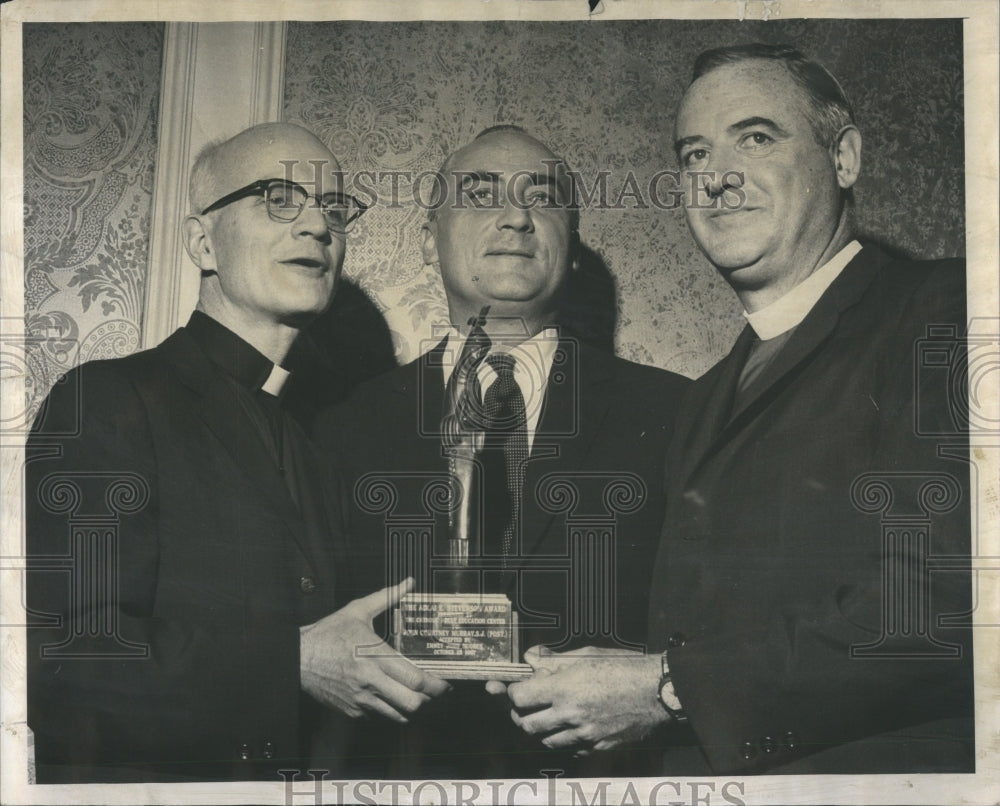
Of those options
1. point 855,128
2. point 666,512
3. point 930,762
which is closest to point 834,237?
point 855,128

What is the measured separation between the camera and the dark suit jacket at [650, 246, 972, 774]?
4.09 metres

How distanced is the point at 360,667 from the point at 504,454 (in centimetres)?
90

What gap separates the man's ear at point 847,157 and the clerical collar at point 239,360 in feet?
6.98

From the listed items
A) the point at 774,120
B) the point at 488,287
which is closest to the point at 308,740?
the point at 488,287

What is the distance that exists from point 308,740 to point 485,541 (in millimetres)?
942

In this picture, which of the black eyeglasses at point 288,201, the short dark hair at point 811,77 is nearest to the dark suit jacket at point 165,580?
the black eyeglasses at point 288,201

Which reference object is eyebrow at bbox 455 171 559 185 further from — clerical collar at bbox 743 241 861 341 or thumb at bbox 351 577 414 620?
thumb at bbox 351 577 414 620

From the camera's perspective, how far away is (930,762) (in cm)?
420

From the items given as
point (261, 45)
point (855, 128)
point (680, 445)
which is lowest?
point (680, 445)

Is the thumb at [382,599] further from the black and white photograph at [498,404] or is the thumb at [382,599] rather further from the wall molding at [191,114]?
the wall molding at [191,114]

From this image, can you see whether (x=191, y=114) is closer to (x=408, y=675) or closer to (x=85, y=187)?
(x=85, y=187)

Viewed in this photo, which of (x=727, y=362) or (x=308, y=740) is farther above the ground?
(x=727, y=362)

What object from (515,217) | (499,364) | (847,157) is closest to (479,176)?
(515,217)

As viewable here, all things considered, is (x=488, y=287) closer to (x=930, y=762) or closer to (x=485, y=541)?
(x=485, y=541)
